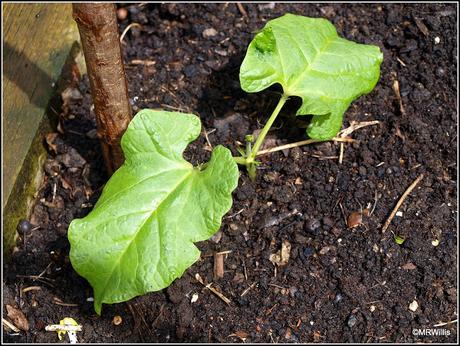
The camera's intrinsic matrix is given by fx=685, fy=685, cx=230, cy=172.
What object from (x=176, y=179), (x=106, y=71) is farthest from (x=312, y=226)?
(x=106, y=71)

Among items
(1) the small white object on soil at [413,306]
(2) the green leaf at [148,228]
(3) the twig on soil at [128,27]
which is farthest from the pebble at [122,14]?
(1) the small white object on soil at [413,306]

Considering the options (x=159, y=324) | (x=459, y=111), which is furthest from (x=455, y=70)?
(x=159, y=324)

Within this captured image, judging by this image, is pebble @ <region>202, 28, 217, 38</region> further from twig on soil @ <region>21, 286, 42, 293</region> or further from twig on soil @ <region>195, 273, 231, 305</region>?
twig on soil @ <region>21, 286, 42, 293</region>

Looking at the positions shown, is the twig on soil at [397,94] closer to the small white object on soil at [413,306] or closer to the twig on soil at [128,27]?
the small white object on soil at [413,306]

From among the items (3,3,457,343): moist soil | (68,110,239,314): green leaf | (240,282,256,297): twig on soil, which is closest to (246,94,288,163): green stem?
(3,3,457,343): moist soil

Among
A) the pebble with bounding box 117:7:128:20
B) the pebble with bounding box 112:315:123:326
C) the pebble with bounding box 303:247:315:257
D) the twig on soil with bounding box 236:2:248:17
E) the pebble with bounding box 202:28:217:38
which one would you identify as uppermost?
the pebble with bounding box 117:7:128:20


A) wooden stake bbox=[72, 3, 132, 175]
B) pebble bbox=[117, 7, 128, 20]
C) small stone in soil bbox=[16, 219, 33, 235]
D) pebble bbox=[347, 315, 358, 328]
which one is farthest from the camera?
pebble bbox=[117, 7, 128, 20]

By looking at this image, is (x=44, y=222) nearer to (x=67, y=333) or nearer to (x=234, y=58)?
(x=67, y=333)
